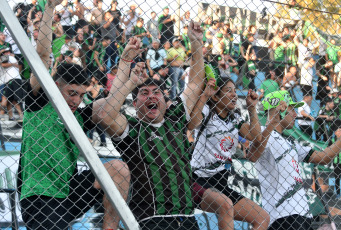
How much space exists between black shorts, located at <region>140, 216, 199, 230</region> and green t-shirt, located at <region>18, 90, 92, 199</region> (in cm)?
59

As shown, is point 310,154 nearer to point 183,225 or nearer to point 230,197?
point 230,197

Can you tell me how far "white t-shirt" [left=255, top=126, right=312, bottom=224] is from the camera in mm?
3998

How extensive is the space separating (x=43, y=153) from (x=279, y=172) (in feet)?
6.68

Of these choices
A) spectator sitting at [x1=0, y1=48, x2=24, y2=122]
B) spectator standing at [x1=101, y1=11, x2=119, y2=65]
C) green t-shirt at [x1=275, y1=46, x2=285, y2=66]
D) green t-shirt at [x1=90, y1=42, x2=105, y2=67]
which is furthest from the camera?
green t-shirt at [x1=275, y1=46, x2=285, y2=66]

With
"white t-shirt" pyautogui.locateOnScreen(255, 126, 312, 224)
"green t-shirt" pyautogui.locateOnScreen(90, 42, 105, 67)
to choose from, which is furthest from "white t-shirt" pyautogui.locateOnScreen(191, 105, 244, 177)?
"green t-shirt" pyautogui.locateOnScreen(90, 42, 105, 67)

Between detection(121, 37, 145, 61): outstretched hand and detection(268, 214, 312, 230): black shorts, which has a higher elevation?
detection(121, 37, 145, 61): outstretched hand

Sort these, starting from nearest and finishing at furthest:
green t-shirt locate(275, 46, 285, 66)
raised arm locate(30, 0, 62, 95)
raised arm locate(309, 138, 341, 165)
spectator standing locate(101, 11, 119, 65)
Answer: raised arm locate(30, 0, 62, 95)
raised arm locate(309, 138, 341, 165)
spectator standing locate(101, 11, 119, 65)
green t-shirt locate(275, 46, 285, 66)

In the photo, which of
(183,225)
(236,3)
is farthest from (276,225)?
(236,3)

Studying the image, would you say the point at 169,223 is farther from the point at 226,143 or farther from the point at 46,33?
the point at 46,33

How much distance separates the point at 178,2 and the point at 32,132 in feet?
5.07

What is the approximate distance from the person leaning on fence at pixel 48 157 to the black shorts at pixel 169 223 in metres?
0.25

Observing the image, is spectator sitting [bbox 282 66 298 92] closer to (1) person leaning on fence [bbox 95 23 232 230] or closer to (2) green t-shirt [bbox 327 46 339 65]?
(2) green t-shirt [bbox 327 46 339 65]

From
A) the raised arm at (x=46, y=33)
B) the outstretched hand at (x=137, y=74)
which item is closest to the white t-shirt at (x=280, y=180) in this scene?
the outstretched hand at (x=137, y=74)

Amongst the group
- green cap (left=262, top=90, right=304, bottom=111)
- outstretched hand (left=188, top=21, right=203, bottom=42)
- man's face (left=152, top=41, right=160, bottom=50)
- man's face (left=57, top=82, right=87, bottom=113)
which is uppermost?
man's face (left=152, top=41, right=160, bottom=50)
